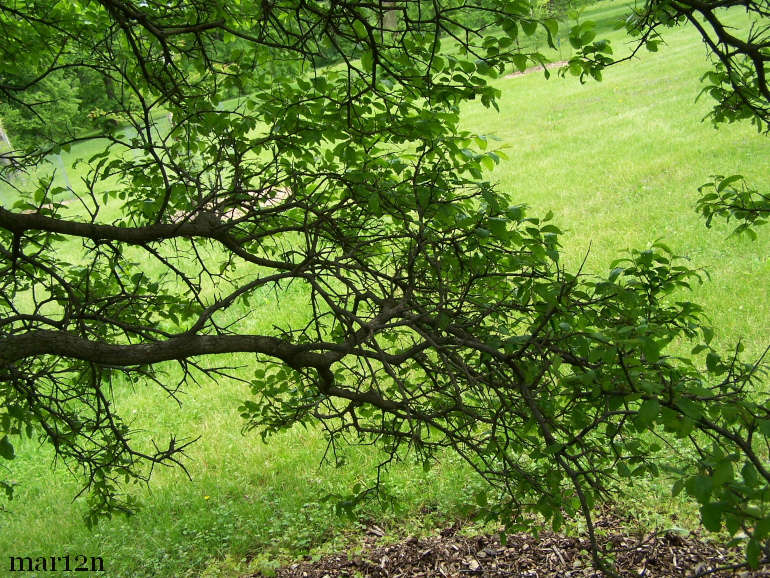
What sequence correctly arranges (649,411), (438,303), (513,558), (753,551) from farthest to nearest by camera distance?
(513,558) → (438,303) → (649,411) → (753,551)

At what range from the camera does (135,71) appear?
11.6ft

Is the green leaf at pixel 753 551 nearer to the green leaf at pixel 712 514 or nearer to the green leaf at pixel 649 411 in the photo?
the green leaf at pixel 712 514

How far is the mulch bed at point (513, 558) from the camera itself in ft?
12.7

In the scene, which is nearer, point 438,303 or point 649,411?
point 649,411

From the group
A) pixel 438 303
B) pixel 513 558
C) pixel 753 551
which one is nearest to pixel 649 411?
pixel 753 551

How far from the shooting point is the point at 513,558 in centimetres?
421

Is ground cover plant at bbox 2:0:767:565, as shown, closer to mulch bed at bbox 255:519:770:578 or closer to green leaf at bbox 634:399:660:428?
green leaf at bbox 634:399:660:428

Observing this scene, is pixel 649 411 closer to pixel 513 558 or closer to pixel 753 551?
pixel 753 551

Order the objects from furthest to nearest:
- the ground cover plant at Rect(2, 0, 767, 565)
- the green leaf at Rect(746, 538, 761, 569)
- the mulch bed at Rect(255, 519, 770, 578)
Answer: the mulch bed at Rect(255, 519, 770, 578) → the ground cover plant at Rect(2, 0, 767, 565) → the green leaf at Rect(746, 538, 761, 569)

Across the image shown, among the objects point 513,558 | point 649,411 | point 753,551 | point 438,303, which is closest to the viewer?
point 753,551

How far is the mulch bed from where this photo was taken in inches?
152

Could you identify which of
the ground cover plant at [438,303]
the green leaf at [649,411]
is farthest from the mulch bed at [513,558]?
the green leaf at [649,411]

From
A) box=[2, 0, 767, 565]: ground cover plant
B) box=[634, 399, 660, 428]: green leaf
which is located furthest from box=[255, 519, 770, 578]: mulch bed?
box=[634, 399, 660, 428]: green leaf

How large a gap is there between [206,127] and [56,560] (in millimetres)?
3923
